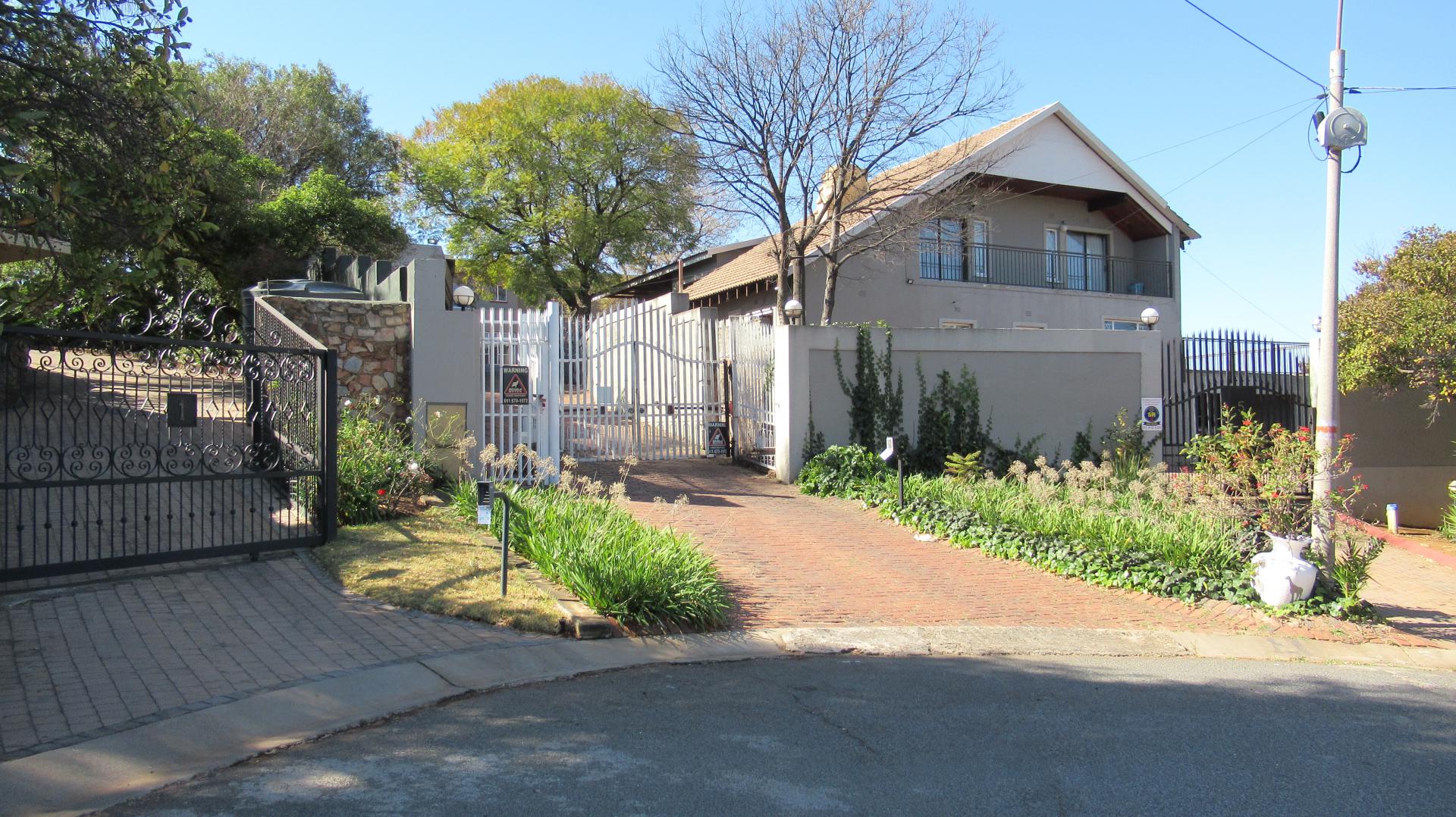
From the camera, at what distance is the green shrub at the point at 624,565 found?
23.8 ft

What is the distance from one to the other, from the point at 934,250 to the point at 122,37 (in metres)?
17.8

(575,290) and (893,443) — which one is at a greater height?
(575,290)

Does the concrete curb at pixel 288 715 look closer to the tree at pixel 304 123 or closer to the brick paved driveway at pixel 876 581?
the brick paved driveway at pixel 876 581

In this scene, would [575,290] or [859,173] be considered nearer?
[859,173]

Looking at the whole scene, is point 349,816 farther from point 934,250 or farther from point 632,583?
point 934,250

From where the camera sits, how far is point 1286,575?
343 inches

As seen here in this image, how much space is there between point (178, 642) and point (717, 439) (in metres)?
9.74

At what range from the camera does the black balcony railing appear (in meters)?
23.7

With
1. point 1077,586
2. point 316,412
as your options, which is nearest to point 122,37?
point 316,412

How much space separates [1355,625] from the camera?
859 centimetres

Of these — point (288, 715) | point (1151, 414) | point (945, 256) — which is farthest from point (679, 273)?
point (288, 715)

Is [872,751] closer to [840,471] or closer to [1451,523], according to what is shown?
[840,471]

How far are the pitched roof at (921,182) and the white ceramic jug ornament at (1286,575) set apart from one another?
10449 millimetres

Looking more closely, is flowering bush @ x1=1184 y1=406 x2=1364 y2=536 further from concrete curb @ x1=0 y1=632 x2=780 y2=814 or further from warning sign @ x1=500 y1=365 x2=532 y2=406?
warning sign @ x1=500 y1=365 x2=532 y2=406
